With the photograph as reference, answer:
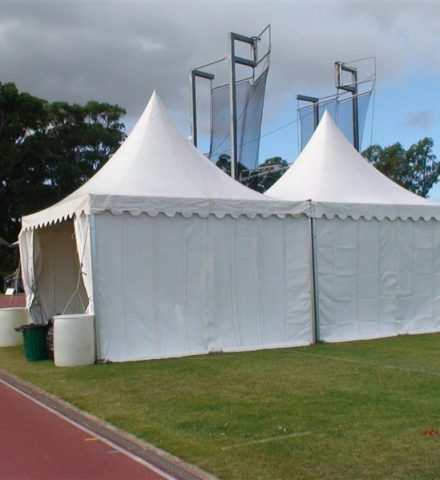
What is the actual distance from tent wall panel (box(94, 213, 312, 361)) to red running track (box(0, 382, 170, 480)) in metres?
3.99

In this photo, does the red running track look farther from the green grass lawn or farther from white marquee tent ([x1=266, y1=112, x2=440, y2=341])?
white marquee tent ([x1=266, y1=112, x2=440, y2=341])

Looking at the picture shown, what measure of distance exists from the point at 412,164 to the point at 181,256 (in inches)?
1924

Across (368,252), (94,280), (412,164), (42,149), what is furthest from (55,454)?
(412,164)

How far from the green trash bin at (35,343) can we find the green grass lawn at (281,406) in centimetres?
39

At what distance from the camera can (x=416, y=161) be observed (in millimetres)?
57812

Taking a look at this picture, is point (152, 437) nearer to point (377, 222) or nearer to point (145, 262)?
point (145, 262)

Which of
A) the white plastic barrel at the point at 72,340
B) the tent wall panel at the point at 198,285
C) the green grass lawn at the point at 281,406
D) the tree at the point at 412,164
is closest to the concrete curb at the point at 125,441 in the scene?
the green grass lawn at the point at 281,406

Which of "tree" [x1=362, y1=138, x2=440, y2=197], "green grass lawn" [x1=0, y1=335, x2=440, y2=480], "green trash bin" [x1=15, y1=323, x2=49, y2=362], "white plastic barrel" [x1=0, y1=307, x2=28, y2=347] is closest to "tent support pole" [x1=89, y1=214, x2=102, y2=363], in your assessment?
"green grass lawn" [x1=0, y1=335, x2=440, y2=480]

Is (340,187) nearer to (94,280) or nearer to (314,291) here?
(314,291)

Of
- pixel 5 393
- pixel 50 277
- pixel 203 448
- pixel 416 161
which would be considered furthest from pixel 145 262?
pixel 416 161

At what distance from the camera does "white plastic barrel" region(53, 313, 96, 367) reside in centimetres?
1145

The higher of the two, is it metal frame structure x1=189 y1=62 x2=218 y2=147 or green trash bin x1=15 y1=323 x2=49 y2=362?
metal frame structure x1=189 y1=62 x2=218 y2=147

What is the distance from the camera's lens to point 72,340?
11.5 m

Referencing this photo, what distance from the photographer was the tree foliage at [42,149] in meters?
41.7
